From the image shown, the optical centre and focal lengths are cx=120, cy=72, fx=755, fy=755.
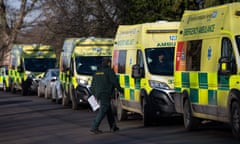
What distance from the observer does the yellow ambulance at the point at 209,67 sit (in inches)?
530

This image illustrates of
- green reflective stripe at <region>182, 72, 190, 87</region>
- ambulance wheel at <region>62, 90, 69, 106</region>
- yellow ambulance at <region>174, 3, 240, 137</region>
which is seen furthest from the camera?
ambulance wheel at <region>62, 90, 69, 106</region>

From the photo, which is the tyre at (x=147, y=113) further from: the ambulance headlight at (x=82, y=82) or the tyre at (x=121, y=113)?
the ambulance headlight at (x=82, y=82)

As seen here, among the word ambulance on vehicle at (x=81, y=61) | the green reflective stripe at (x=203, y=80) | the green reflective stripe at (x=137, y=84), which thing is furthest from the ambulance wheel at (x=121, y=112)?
the green reflective stripe at (x=203, y=80)

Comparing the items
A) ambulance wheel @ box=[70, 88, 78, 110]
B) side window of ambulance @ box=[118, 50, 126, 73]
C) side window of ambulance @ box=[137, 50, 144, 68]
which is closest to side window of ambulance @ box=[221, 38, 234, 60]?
side window of ambulance @ box=[137, 50, 144, 68]

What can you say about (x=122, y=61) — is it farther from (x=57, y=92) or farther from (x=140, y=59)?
(x=57, y=92)

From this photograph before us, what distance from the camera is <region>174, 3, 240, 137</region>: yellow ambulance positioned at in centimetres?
1347

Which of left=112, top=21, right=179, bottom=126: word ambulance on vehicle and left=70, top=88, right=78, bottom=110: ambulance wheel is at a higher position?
left=112, top=21, right=179, bottom=126: word ambulance on vehicle

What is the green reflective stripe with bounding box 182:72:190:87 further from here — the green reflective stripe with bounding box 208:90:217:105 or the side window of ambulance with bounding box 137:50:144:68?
the side window of ambulance with bounding box 137:50:144:68

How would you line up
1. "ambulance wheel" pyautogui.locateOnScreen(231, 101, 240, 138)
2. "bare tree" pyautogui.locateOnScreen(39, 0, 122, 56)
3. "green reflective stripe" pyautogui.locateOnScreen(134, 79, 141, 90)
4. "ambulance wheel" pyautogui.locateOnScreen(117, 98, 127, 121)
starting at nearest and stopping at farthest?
"ambulance wheel" pyautogui.locateOnScreen(231, 101, 240, 138) → "green reflective stripe" pyautogui.locateOnScreen(134, 79, 141, 90) → "ambulance wheel" pyautogui.locateOnScreen(117, 98, 127, 121) → "bare tree" pyautogui.locateOnScreen(39, 0, 122, 56)

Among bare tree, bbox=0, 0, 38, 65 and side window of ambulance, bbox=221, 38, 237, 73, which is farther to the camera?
bare tree, bbox=0, 0, 38, 65

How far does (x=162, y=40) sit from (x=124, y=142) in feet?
15.6

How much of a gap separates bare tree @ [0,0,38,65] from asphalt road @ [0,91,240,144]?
58.6ft

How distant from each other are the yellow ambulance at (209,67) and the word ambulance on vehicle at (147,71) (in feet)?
2.15

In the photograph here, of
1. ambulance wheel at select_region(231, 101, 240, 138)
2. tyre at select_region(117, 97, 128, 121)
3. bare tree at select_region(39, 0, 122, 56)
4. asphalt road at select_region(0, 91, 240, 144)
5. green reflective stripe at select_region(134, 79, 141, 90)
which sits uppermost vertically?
bare tree at select_region(39, 0, 122, 56)
